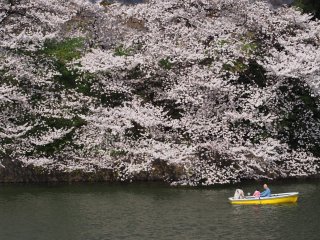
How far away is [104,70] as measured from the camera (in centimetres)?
3759

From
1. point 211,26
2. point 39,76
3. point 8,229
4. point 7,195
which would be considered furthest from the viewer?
point 211,26

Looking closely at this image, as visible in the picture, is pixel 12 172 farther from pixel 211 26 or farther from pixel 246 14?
pixel 246 14

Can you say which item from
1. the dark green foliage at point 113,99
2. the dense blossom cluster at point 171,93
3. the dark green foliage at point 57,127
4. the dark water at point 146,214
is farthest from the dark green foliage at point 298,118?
the dark green foliage at point 57,127

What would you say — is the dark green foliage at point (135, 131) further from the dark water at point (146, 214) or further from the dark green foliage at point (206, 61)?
the dark green foliage at point (206, 61)

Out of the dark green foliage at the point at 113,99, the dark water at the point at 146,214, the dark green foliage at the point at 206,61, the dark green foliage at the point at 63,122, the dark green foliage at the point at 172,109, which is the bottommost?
the dark water at the point at 146,214

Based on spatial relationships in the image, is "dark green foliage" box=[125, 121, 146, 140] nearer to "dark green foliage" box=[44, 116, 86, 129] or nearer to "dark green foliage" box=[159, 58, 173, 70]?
"dark green foliage" box=[44, 116, 86, 129]

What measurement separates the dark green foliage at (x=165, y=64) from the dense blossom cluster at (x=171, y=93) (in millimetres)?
88

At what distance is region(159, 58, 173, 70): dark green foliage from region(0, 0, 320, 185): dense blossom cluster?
88mm

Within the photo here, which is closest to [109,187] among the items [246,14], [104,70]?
[104,70]

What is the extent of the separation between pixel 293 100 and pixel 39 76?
1974 centimetres

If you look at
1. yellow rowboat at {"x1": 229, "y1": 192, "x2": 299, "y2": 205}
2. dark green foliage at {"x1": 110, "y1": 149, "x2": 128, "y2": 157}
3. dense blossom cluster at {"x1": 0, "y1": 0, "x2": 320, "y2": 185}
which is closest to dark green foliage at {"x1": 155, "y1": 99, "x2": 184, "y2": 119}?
dense blossom cluster at {"x1": 0, "y1": 0, "x2": 320, "y2": 185}

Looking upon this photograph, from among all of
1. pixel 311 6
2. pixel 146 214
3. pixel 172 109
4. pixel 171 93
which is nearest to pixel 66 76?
pixel 172 109

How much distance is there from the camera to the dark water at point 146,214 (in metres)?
22.1

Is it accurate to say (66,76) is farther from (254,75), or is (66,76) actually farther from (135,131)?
(254,75)
